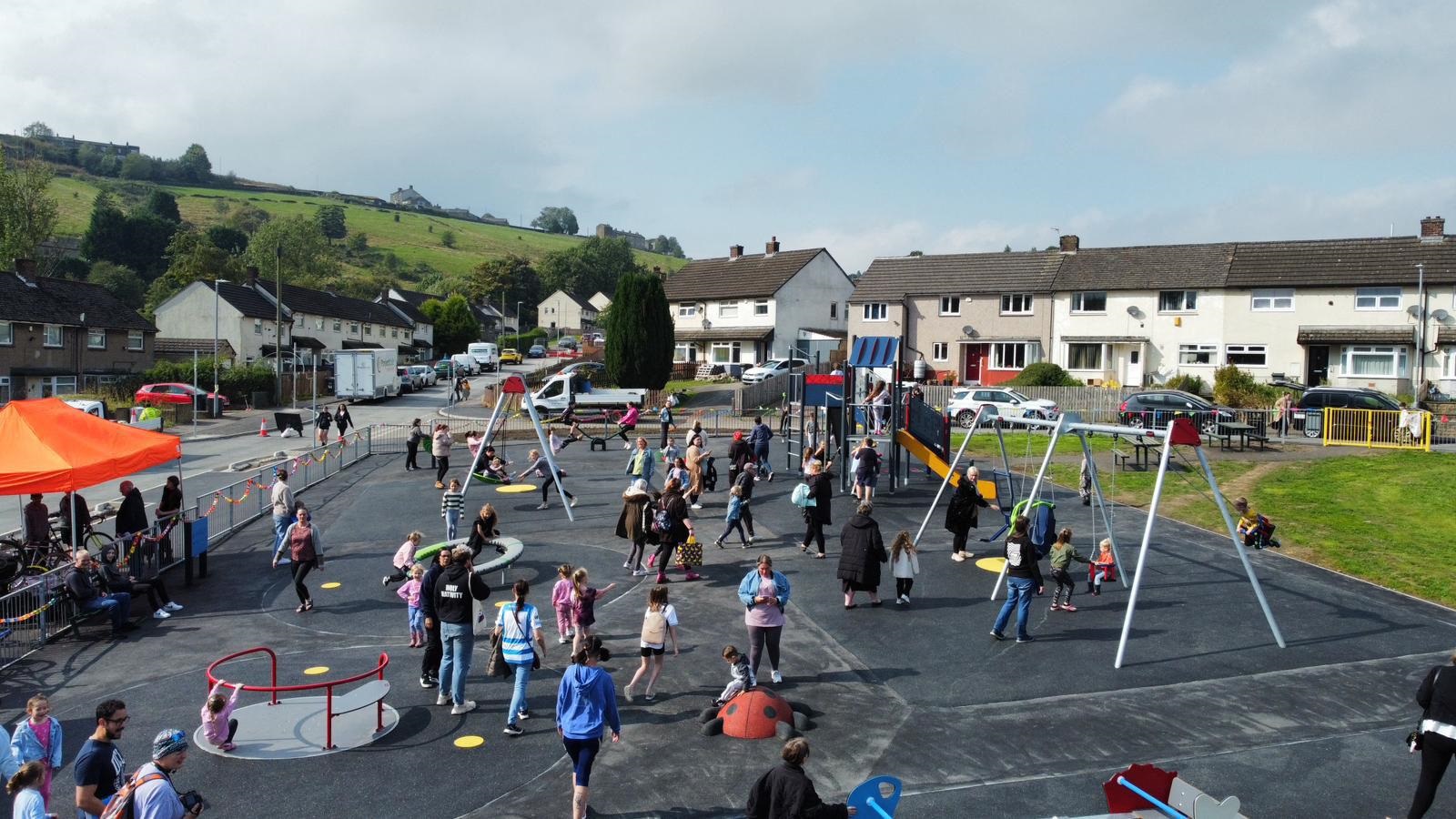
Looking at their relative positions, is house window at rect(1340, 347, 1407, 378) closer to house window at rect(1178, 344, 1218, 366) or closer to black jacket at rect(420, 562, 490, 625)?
house window at rect(1178, 344, 1218, 366)

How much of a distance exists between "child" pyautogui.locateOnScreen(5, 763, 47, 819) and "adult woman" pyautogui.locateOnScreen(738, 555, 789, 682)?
6.91 metres

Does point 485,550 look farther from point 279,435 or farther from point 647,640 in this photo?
point 279,435

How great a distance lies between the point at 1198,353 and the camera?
46.2m

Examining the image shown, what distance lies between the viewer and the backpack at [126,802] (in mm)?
6426

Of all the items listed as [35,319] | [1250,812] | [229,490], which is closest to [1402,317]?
[1250,812]

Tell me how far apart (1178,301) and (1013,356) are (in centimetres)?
870

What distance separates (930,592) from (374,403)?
44596 mm

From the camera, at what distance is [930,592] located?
15.6m

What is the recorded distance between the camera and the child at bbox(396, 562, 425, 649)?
41.7ft

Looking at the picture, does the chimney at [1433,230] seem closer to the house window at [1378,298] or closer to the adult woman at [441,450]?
the house window at [1378,298]

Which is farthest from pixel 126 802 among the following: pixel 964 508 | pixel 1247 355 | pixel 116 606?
pixel 1247 355

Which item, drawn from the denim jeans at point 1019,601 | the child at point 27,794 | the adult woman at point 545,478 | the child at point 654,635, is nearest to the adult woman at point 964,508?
the denim jeans at point 1019,601

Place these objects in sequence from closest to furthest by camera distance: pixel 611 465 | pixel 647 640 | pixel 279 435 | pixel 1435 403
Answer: pixel 647 640
pixel 611 465
pixel 1435 403
pixel 279 435

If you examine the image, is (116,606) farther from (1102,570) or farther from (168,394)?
(168,394)
